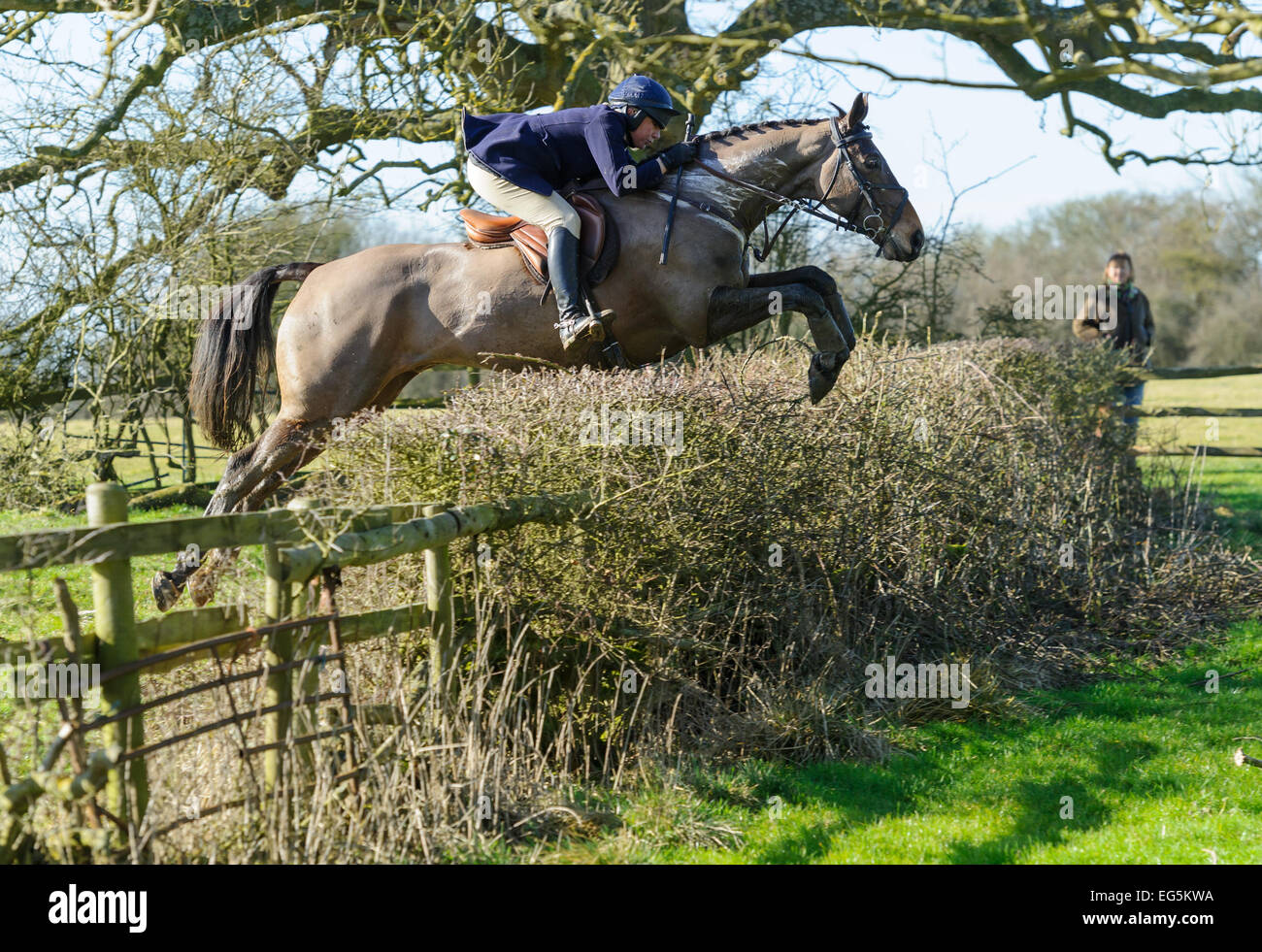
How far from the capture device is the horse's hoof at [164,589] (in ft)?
21.1

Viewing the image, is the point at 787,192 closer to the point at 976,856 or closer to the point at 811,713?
the point at 811,713

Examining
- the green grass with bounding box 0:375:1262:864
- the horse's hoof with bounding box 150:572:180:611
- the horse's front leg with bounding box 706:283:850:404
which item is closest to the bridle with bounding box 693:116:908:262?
the horse's front leg with bounding box 706:283:850:404

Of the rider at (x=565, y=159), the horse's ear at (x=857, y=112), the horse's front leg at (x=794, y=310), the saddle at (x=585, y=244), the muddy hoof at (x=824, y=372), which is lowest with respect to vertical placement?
the muddy hoof at (x=824, y=372)

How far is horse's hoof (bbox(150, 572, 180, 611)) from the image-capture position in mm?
6441

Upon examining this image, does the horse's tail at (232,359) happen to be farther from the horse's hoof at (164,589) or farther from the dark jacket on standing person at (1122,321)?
the dark jacket on standing person at (1122,321)

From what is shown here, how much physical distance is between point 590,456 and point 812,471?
1.41m

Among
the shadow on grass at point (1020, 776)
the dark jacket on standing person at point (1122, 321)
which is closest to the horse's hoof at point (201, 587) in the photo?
the shadow on grass at point (1020, 776)

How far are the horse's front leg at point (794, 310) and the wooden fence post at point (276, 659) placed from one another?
355 cm

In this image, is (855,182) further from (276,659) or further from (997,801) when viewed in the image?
(276,659)

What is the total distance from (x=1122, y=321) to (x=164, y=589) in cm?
1094

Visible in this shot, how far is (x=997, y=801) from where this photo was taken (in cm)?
469

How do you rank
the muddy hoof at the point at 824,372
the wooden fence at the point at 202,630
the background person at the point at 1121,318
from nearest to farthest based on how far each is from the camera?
the wooden fence at the point at 202,630 < the muddy hoof at the point at 824,372 < the background person at the point at 1121,318

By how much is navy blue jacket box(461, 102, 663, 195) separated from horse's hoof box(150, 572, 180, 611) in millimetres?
3101

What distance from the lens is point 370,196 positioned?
12602 mm
